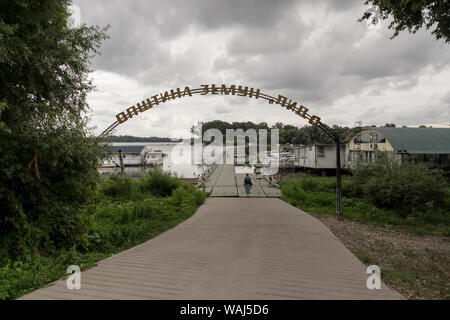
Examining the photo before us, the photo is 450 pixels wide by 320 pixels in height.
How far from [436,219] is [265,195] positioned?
811 cm

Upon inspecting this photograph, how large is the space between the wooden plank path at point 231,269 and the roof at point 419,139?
72.4ft

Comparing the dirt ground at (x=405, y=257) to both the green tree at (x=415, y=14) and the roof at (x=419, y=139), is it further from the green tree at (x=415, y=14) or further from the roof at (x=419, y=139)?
the roof at (x=419, y=139)

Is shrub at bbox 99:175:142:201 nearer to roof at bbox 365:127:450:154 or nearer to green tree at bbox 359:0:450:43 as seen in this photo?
green tree at bbox 359:0:450:43

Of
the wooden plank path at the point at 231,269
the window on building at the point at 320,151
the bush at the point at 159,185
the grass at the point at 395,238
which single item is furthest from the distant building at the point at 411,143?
the wooden plank path at the point at 231,269

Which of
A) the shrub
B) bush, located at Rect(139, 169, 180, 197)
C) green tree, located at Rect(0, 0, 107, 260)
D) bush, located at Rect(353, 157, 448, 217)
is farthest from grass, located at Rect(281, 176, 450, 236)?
green tree, located at Rect(0, 0, 107, 260)

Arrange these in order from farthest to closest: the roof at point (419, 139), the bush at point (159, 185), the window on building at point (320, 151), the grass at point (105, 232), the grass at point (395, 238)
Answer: the window on building at point (320, 151)
the roof at point (419, 139)
the bush at point (159, 185)
the grass at point (395, 238)
the grass at point (105, 232)

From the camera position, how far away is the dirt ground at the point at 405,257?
485 cm

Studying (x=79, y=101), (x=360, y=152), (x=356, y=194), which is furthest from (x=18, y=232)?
(x=360, y=152)

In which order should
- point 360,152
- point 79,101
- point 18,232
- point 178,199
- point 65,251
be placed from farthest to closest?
point 360,152 < point 178,199 < point 79,101 < point 65,251 < point 18,232

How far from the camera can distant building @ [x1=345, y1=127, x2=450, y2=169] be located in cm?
2591

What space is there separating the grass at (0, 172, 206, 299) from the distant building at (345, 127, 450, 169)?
759 inches
